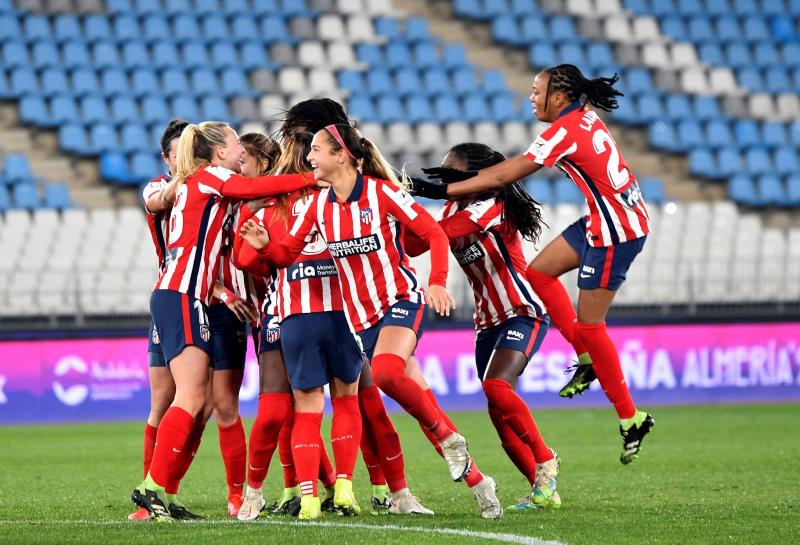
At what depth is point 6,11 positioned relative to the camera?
23.5 m

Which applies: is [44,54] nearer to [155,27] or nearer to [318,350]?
[155,27]

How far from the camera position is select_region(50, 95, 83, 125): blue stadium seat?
73.5ft

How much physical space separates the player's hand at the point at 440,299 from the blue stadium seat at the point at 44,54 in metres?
17.9

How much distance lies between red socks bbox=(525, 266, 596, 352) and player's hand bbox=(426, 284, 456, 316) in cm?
152

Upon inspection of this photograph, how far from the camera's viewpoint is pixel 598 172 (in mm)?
7688

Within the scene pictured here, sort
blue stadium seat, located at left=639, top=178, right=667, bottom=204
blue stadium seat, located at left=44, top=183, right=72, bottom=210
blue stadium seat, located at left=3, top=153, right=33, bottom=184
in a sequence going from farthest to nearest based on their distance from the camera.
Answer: blue stadium seat, located at left=639, top=178, right=667, bottom=204
blue stadium seat, located at left=3, top=153, right=33, bottom=184
blue stadium seat, located at left=44, top=183, right=72, bottom=210

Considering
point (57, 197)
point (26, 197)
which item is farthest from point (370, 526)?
point (57, 197)

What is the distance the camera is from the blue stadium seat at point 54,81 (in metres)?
22.7

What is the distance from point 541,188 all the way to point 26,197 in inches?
346

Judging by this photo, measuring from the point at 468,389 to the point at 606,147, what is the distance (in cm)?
1010

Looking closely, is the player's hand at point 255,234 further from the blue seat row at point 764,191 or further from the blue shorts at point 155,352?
the blue seat row at point 764,191

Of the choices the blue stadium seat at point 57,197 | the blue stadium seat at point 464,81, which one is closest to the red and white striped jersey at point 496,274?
the blue stadium seat at point 57,197

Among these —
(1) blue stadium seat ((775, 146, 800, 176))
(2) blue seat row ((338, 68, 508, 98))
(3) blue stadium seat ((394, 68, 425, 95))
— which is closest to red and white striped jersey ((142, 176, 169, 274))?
(2) blue seat row ((338, 68, 508, 98))

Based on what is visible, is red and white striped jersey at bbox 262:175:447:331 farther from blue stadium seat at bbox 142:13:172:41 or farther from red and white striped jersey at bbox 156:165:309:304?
blue stadium seat at bbox 142:13:172:41
